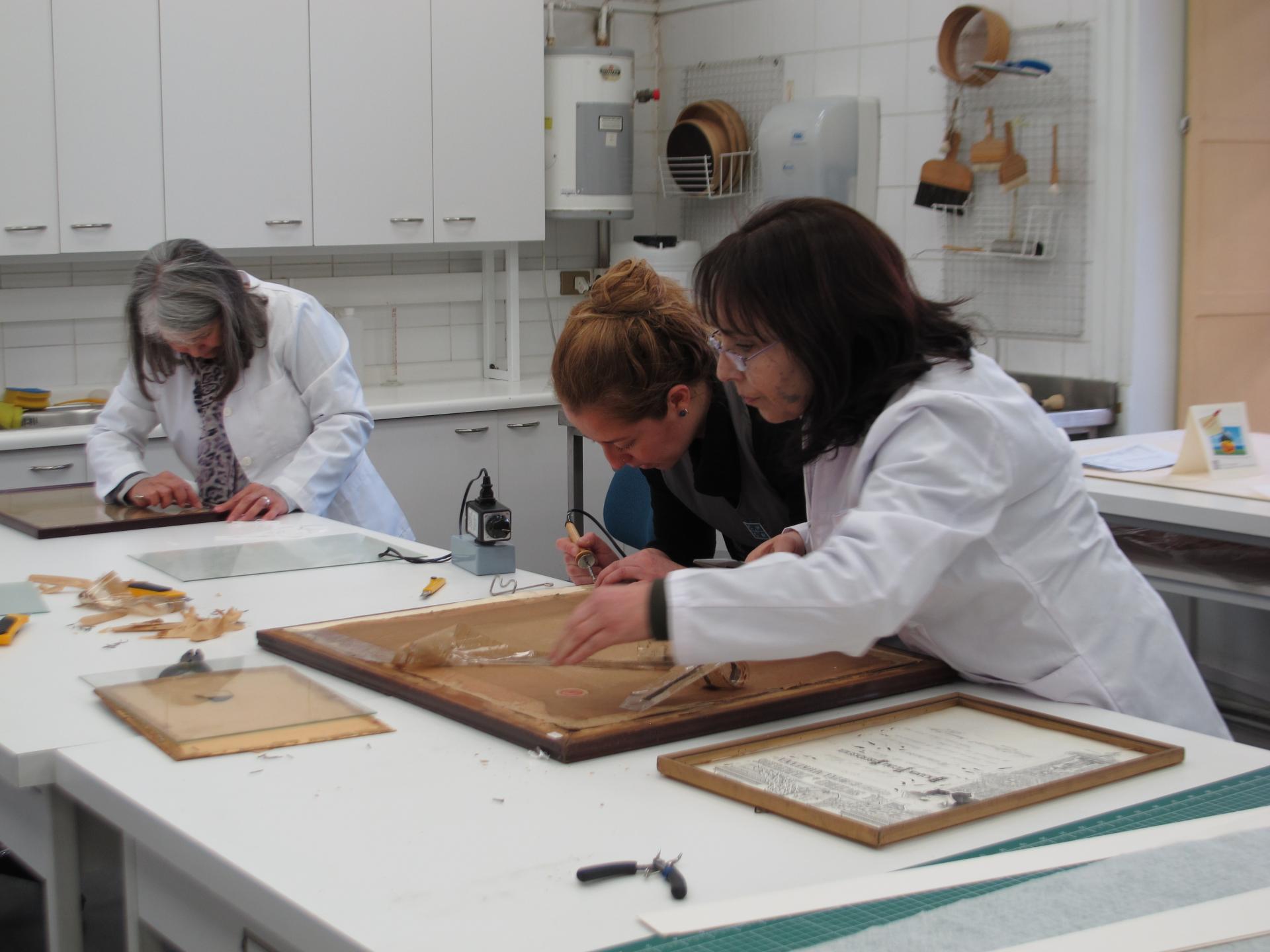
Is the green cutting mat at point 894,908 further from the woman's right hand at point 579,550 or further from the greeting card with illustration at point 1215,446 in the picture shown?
the greeting card with illustration at point 1215,446

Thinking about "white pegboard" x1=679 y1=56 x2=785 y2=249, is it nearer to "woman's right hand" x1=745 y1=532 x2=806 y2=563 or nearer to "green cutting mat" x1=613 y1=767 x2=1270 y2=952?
"woman's right hand" x1=745 y1=532 x2=806 y2=563

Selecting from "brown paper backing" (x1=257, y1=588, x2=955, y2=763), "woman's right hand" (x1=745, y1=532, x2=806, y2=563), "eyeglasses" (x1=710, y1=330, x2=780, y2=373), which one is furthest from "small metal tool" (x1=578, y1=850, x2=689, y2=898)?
"woman's right hand" (x1=745, y1=532, x2=806, y2=563)

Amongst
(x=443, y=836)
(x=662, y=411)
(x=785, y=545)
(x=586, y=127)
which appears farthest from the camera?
(x=586, y=127)

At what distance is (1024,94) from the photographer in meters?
4.18

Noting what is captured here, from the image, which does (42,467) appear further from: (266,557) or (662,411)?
(662,411)

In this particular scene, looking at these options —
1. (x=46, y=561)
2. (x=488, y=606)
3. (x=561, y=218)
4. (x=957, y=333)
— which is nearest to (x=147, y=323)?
(x=46, y=561)

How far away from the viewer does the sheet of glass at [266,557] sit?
2420mm

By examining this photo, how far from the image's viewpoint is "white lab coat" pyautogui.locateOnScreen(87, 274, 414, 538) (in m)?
2.97

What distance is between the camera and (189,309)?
278 centimetres

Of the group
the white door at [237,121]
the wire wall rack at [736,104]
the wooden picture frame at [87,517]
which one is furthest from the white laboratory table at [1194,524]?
the white door at [237,121]

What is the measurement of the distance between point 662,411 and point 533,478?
2868 mm

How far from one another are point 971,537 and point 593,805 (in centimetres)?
48

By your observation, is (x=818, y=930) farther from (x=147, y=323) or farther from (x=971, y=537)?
(x=147, y=323)

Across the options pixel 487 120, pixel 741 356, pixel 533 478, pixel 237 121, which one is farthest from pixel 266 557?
pixel 487 120
